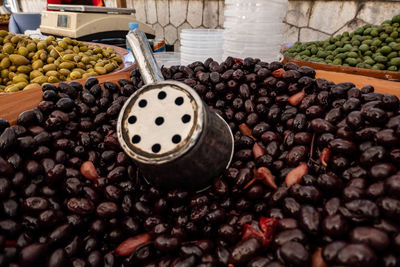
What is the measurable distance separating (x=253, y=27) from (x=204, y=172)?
111cm

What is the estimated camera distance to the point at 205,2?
3459 millimetres

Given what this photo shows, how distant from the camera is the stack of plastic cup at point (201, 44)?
159 cm

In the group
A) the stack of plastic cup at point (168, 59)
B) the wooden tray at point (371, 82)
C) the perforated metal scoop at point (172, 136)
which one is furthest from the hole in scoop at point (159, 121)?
the stack of plastic cup at point (168, 59)

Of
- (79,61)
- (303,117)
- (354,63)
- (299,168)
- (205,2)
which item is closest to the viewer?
(299,168)

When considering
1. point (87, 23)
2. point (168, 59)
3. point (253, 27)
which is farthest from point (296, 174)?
point (87, 23)

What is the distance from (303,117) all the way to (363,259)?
432 millimetres

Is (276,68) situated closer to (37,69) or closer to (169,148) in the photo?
(169,148)

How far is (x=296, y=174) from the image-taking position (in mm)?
667

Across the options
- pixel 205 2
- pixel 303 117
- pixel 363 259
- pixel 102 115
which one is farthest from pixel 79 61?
pixel 205 2

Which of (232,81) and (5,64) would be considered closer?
(232,81)

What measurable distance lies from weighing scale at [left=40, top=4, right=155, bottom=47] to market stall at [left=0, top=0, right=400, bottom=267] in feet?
4.82

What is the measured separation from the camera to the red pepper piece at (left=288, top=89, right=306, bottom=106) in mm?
844

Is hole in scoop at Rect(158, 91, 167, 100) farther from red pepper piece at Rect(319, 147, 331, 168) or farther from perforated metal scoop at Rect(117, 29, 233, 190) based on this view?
red pepper piece at Rect(319, 147, 331, 168)

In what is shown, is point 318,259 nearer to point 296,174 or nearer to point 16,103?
point 296,174
